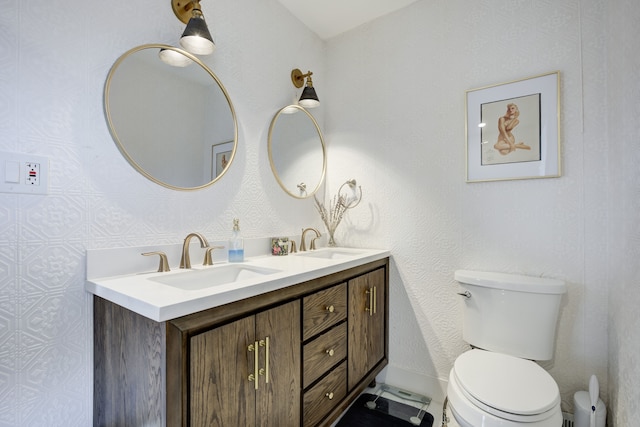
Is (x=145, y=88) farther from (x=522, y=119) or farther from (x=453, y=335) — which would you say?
(x=453, y=335)

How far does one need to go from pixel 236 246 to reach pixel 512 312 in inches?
54.2

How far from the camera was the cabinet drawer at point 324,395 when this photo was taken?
1252mm

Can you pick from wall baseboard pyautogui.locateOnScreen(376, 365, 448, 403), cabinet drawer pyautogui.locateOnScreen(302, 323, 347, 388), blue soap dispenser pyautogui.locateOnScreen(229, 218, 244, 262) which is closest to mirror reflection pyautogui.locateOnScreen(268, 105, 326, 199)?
blue soap dispenser pyautogui.locateOnScreen(229, 218, 244, 262)

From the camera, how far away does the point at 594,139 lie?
141cm

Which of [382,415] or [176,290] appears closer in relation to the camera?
[176,290]

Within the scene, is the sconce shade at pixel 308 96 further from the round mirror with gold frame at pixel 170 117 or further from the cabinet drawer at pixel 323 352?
the cabinet drawer at pixel 323 352

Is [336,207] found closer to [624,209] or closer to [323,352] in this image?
[323,352]

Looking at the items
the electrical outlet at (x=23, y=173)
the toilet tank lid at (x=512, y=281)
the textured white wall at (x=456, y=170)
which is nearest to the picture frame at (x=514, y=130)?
the textured white wall at (x=456, y=170)

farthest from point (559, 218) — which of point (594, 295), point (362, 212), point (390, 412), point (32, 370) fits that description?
point (32, 370)

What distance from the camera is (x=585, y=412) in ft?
4.19

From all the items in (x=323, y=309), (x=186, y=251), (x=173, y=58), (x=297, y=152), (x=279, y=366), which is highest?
(x=173, y=58)

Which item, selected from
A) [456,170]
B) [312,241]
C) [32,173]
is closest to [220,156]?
[32,173]

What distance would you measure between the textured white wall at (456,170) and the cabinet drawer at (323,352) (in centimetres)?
65

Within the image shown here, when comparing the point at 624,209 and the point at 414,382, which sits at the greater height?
the point at 624,209
